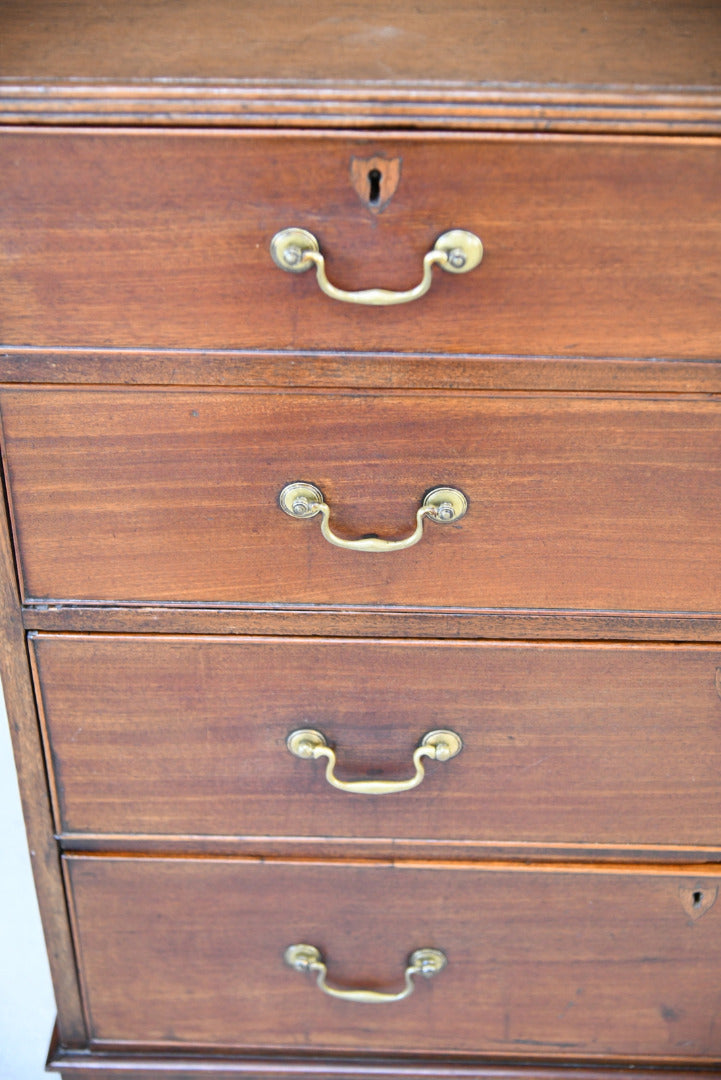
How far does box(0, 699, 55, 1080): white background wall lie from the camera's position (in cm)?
111

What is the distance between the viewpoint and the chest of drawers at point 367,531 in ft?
1.90

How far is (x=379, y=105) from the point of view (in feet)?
1.83

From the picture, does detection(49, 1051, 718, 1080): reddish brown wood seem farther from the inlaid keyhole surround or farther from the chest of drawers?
the inlaid keyhole surround

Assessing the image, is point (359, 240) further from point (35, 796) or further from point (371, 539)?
point (35, 796)

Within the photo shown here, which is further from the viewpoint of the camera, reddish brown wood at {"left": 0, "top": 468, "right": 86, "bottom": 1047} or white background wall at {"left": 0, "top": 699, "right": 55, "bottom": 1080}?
white background wall at {"left": 0, "top": 699, "right": 55, "bottom": 1080}

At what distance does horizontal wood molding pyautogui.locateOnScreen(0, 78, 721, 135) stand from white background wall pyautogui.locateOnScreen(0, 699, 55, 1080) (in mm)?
860

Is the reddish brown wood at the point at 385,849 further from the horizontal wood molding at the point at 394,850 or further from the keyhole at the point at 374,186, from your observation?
the keyhole at the point at 374,186

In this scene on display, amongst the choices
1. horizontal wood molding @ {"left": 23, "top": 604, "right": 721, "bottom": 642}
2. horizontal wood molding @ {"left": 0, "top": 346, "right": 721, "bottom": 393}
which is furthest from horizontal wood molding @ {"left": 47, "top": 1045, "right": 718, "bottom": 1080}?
horizontal wood molding @ {"left": 0, "top": 346, "right": 721, "bottom": 393}

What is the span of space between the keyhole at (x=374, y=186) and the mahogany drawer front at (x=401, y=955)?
523mm

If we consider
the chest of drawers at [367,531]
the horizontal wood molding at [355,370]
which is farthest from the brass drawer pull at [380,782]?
the horizontal wood molding at [355,370]

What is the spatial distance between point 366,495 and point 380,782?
23 centimetres

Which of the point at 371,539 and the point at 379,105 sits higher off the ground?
the point at 379,105

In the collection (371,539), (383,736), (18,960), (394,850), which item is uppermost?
(371,539)

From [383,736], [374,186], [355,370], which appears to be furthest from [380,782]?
[374,186]
